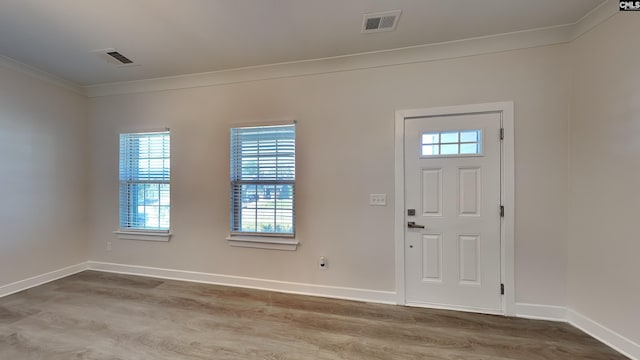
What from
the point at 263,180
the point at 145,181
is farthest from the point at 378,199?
the point at 145,181

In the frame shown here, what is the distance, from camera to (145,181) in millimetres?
3607

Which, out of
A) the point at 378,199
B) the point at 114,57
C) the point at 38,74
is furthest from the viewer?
the point at 38,74

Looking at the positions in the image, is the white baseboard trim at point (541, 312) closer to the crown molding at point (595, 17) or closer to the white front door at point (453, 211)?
the white front door at point (453, 211)

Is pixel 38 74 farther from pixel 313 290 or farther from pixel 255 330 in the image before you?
pixel 313 290

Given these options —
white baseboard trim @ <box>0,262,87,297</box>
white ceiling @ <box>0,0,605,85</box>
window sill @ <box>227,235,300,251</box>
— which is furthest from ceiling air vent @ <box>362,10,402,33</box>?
white baseboard trim @ <box>0,262,87,297</box>

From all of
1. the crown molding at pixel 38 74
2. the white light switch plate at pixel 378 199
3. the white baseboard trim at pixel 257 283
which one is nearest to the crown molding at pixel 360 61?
the crown molding at pixel 38 74

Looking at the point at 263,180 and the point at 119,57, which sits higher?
the point at 119,57

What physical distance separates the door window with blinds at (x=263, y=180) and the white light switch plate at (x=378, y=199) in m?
0.93

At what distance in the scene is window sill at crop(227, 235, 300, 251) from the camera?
3029mm

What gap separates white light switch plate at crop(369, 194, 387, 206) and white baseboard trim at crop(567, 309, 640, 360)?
1959 mm

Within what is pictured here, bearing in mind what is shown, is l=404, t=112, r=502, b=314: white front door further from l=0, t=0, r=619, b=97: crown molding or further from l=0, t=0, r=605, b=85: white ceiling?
l=0, t=0, r=605, b=85: white ceiling

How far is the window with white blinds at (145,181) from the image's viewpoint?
3535 mm

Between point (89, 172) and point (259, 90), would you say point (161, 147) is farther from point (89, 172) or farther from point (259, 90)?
point (259, 90)

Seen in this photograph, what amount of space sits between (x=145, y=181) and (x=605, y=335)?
5.25m
